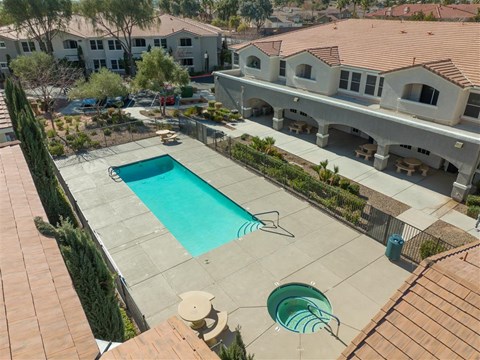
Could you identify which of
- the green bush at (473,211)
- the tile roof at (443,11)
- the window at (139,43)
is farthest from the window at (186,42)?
the tile roof at (443,11)

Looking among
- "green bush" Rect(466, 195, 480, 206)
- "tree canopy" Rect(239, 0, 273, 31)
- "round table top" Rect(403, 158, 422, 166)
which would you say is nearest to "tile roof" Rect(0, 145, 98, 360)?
"green bush" Rect(466, 195, 480, 206)

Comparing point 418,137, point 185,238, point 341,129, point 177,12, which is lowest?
point 185,238

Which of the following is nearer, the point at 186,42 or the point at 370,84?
the point at 370,84

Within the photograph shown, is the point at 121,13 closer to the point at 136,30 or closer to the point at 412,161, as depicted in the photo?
the point at 136,30

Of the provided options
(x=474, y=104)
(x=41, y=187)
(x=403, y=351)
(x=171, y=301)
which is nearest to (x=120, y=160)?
(x=41, y=187)

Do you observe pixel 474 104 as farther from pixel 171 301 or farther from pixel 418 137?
pixel 171 301

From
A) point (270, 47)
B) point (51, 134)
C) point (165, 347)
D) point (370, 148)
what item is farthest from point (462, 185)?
point (51, 134)
